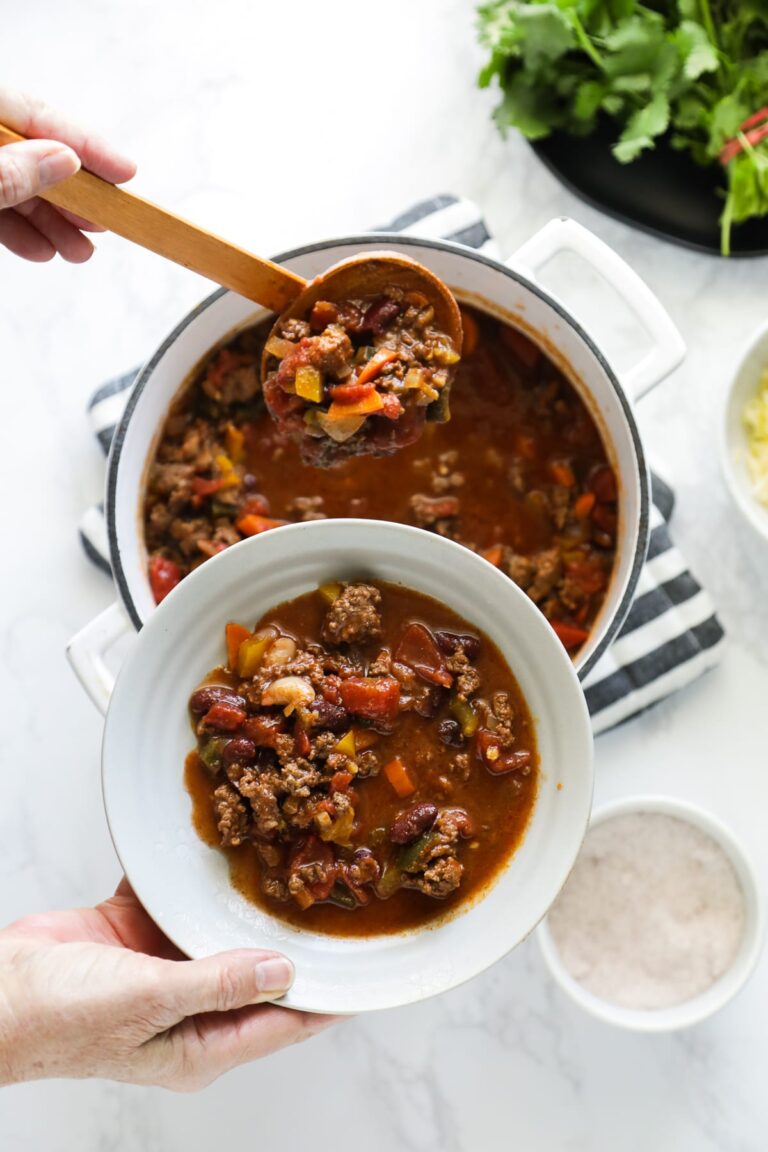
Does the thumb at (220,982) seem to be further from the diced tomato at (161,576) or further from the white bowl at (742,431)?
the white bowl at (742,431)

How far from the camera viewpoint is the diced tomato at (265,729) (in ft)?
9.97

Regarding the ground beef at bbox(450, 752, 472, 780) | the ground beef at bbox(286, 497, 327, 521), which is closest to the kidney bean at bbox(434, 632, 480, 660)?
the ground beef at bbox(450, 752, 472, 780)

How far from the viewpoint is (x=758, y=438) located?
3.88 meters

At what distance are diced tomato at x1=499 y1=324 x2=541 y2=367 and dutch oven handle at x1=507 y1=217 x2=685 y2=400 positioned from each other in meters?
0.27

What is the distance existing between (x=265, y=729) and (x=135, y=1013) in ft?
2.52

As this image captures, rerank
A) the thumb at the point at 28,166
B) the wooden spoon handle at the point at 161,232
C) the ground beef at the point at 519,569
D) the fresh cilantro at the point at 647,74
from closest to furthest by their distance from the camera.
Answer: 1. the thumb at the point at 28,166
2. the wooden spoon handle at the point at 161,232
3. the ground beef at the point at 519,569
4. the fresh cilantro at the point at 647,74

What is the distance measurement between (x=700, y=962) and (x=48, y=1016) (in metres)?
2.11

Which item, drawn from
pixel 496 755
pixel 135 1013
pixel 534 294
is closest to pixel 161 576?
pixel 496 755

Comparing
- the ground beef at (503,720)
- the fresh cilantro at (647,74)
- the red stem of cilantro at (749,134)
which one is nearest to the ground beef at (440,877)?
the ground beef at (503,720)

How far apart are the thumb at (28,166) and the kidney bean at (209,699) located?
1344 millimetres

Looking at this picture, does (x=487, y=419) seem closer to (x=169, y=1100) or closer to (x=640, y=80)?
(x=640, y=80)

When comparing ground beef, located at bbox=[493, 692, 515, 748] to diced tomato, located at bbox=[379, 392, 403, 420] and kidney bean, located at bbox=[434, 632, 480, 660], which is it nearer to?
kidney bean, located at bbox=[434, 632, 480, 660]

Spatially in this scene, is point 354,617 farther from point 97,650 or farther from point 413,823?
point 97,650

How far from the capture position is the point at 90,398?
397cm
